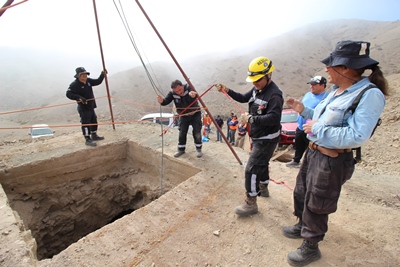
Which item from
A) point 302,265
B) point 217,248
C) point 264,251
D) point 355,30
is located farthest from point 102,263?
point 355,30

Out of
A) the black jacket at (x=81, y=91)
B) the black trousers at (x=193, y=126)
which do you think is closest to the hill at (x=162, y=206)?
the black trousers at (x=193, y=126)

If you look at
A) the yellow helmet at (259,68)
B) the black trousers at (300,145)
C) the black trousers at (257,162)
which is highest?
the yellow helmet at (259,68)

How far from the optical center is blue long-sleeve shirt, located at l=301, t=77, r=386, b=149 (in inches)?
71.1

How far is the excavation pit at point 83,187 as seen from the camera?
198 inches

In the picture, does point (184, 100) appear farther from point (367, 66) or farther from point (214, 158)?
point (367, 66)

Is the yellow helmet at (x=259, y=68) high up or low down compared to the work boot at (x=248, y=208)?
up

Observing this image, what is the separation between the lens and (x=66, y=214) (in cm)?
557

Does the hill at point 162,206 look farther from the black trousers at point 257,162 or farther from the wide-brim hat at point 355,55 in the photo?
the wide-brim hat at point 355,55

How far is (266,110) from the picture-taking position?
3.02 meters

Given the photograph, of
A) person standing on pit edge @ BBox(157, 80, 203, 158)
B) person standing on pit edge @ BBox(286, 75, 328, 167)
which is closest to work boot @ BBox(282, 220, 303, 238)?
person standing on pit edge @ BBox(286, 75, 328, 167)

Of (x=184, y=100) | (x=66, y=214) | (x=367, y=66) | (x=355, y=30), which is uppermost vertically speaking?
(x=355, y=30)

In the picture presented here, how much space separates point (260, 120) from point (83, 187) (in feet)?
15.8

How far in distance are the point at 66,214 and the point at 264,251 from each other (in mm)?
4810

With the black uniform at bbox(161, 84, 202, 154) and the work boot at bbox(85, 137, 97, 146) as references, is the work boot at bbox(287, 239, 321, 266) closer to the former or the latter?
the black uniform at bbox(161, 84, 202, 154)
